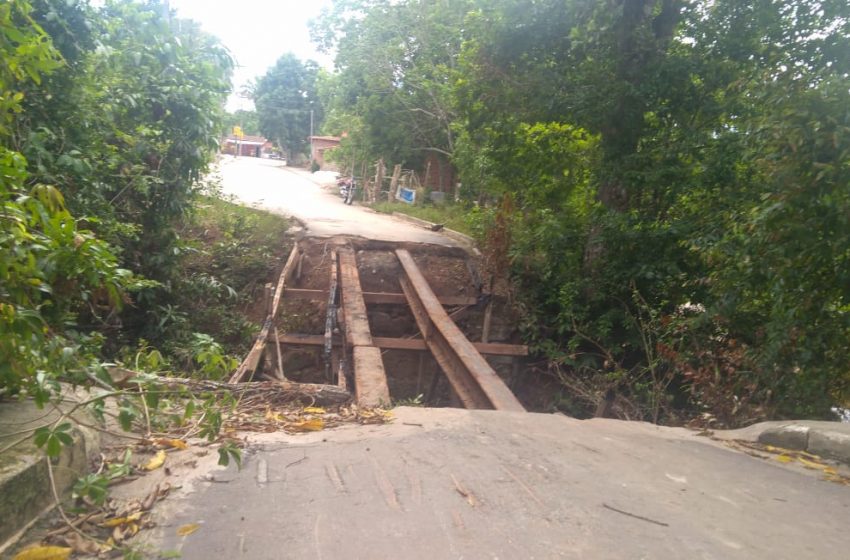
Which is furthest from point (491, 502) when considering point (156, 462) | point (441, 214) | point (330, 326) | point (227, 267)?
point (441, 214)

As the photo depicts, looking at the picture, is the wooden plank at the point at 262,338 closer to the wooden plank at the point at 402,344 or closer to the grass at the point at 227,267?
the wooden plank at the point at 402,344

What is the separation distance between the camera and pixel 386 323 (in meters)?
10.4

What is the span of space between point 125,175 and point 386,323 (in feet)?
Result: 13.9

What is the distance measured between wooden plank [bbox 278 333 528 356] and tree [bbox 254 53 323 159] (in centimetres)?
5461

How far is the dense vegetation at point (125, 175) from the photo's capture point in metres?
3.24

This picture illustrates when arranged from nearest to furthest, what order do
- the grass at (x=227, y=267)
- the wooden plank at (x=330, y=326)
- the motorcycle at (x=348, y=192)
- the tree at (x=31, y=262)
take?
1. the tree at (x=31, y=262)
2. the wooden plank at (x=330, y=326)
3. the grass at (x=227, y=267)
4. the motorcycle at (x=348, y=192)

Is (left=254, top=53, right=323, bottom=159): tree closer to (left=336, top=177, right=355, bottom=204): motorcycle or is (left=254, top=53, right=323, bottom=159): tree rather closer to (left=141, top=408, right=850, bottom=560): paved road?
(left=336, top=177, right=355, bottom=204): motorcycle

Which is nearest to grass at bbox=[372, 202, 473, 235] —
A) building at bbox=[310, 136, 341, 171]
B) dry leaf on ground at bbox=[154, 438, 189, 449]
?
dry leaf on ground at bbox=[154, 438, 189, 449]

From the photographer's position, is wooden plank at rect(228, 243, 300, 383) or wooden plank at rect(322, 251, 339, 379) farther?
wooden plank at rect(322, 251, 339, 379)

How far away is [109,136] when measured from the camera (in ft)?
24.5

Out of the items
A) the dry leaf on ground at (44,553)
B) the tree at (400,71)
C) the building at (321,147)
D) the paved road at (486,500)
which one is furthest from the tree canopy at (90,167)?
the building at (321,147)

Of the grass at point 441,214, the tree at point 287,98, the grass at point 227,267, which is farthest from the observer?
the tree at point 287,98

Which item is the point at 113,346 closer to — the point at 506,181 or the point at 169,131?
the point at 169,131

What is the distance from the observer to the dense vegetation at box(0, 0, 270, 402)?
10.6 feet
